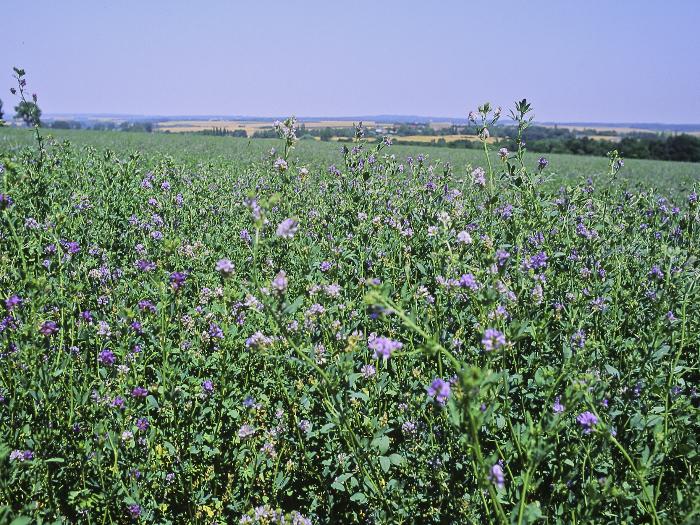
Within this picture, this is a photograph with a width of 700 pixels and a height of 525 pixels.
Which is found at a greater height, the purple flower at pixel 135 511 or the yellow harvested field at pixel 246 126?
the yellow harvested field at pixel 246 126

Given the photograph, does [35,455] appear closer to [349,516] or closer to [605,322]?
[349,516]

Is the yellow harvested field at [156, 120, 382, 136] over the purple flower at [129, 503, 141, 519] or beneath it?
over

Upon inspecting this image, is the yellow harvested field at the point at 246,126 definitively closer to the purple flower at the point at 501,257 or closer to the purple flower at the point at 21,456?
the purple flower at the point at 501,257

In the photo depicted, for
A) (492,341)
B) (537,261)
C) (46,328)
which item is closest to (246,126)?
(537,261)

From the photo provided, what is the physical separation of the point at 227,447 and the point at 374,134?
2812 millimetres

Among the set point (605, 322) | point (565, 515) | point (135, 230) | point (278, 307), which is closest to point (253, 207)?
point (278, 307)

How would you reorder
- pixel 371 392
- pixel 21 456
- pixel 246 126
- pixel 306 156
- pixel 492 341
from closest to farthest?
1. pixel 492 341
2. pixel 21 456
3. pixel 371 392
4. pixel 306 156
5. pixel 246 126

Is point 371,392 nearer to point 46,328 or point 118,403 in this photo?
point 118,403

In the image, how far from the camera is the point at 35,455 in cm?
206

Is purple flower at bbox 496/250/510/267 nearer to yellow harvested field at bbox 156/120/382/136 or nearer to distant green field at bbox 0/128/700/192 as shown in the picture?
yellow harvested field at bbox 156/120/382/136

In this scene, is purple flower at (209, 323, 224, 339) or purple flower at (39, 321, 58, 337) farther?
purple flower at (209, 323, 224, 339)

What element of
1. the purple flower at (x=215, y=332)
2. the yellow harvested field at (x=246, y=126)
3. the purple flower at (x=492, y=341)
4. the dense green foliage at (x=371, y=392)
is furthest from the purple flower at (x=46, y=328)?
the yellow harvested field at (x=246, y=126)

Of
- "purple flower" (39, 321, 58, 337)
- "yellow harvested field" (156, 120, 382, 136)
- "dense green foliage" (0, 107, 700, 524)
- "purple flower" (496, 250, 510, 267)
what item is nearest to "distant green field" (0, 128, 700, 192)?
"yellow harvested field" (156, 120, 382, 136)

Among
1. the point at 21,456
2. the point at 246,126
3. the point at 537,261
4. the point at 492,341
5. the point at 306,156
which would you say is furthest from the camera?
the point at 246,126
